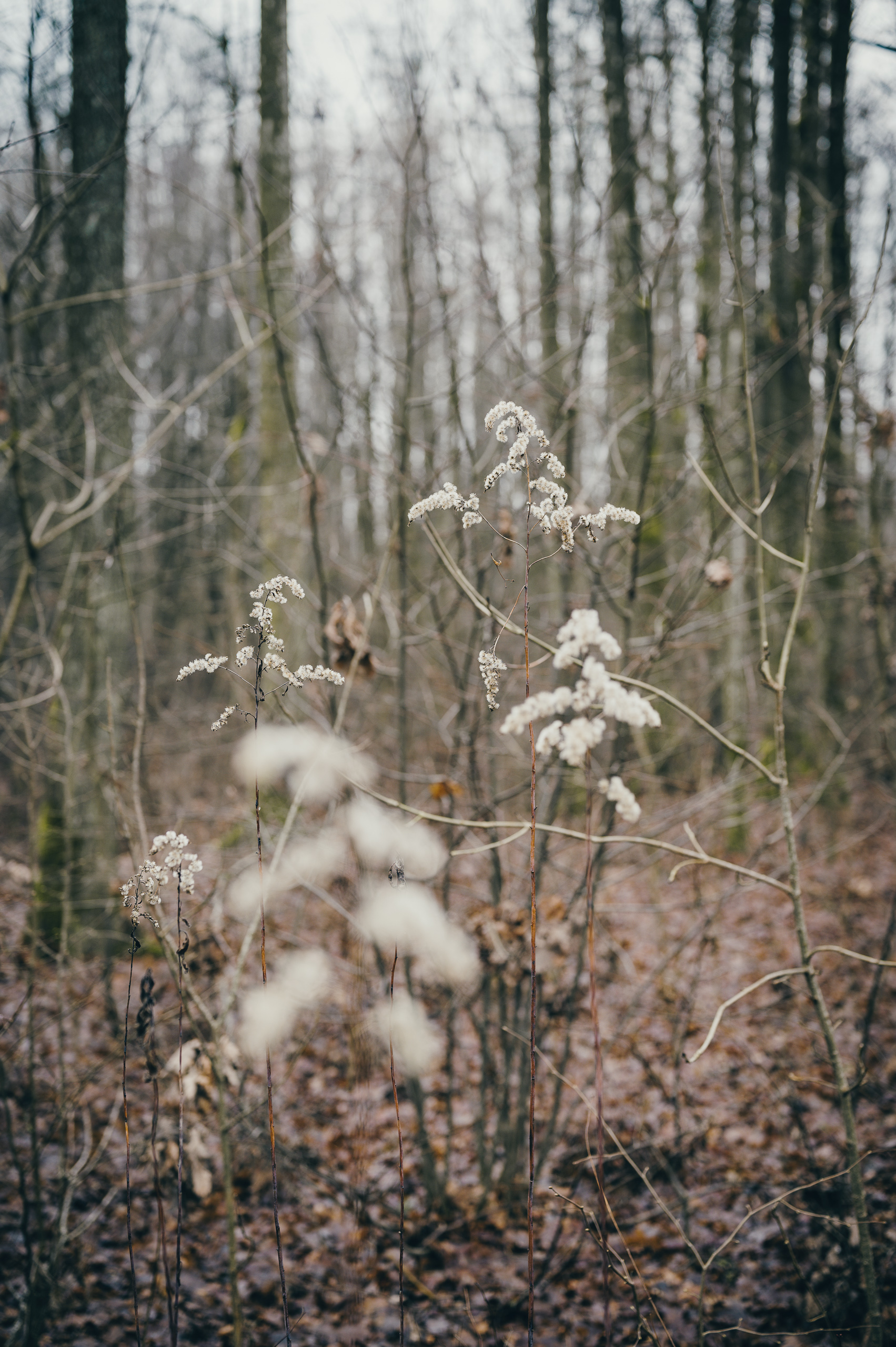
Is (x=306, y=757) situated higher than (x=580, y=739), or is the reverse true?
(x=306, y=757)

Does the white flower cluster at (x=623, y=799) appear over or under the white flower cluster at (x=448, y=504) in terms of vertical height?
under

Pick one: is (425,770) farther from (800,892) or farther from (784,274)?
(784,274)

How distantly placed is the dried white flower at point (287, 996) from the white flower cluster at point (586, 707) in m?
1.07

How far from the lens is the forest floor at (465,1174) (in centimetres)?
231

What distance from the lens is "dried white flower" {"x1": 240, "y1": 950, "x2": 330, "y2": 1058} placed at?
2.12 meters

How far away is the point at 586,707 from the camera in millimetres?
1201

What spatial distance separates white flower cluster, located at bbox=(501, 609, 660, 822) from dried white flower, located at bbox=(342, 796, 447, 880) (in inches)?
38.1

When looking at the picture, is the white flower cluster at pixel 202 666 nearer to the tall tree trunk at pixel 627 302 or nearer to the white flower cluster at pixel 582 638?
the white flower cluster at pixel 582 638

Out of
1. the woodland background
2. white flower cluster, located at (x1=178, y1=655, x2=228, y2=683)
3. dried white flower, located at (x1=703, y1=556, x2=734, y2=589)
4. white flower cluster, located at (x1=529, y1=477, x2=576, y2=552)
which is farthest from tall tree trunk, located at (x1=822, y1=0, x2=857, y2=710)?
white flower cluster, located at (x1=178, y1=655, x2=228, y2=683)

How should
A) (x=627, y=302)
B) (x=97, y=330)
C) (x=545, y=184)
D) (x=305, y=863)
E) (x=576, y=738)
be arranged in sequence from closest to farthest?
1. (x=576, y=738)
2. (x=305, y=863)
3. (x=627, y=302)
4. (x=97, y=330)
5. (x=545, y=184)

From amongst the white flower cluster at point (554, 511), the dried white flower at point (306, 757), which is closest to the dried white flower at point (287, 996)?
the dried white flower at point (306, 757)

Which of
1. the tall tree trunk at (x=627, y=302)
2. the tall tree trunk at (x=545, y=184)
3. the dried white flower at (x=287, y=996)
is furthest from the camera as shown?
the tall tree trunk at (x=545, y=184)

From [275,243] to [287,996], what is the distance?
4781mm

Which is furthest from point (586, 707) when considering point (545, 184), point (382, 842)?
point (545, 184)
